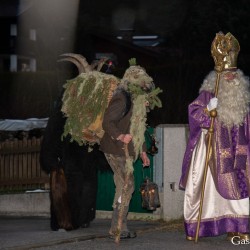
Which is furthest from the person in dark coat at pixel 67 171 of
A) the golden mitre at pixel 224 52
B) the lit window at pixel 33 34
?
the lit window at pixel 33 34

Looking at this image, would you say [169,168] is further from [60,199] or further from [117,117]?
[117,117]

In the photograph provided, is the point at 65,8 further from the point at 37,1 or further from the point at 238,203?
the point at 238,203

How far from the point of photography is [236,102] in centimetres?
910

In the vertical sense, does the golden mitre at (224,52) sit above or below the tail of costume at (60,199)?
above

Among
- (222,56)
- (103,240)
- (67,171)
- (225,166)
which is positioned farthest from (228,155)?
(67,171)

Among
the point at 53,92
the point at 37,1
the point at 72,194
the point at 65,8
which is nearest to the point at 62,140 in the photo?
the point at 72,194

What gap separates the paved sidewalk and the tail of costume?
0.37 ft

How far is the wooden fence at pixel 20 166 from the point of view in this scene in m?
14.4

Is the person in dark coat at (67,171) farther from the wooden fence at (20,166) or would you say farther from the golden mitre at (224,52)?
the wooden fence at (20,166)

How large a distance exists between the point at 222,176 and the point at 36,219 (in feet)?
13.8

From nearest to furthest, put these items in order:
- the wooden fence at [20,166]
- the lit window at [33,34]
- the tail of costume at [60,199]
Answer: the tail of costume at [60,199] < the wooden fence at [20,166] < the lit window at [33,34]

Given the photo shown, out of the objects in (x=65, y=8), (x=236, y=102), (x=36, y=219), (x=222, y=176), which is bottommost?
(x=36, y=219)

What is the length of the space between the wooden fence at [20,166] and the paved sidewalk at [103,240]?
343 centimetres

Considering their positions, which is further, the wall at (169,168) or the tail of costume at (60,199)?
the wall at (169,168)
